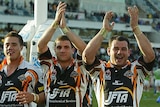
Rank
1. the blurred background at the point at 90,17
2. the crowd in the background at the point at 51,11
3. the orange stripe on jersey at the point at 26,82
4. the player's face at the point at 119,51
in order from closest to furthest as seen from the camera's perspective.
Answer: the player's face at the point at 119,51 → the orange stripe on jersey at the point at 26,82 → the blurred background at the point at 90,17 → the crowd in the background at the point at 51,11

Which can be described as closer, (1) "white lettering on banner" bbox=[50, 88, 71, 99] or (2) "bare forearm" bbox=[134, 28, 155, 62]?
(2) "bare forearm" bbox=[134, 28, 155, 62]

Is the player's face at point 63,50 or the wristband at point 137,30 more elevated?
the wristband at point 137,30

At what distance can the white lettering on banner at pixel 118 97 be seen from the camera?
4988mm

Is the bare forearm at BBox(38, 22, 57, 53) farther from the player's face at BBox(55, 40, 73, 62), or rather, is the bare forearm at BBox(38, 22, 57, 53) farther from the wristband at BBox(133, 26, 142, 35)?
the wristband at BBox(133, 26, 142, 35)

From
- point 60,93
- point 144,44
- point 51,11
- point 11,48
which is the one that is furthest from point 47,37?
point 51,11

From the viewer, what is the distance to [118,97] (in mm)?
4988

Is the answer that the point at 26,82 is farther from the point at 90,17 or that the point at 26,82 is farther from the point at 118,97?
the point at 90,17

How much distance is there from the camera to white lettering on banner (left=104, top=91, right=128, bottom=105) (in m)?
4.99

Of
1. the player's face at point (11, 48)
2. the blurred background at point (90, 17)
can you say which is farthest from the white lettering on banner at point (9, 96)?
the blurred background at point (90, 17)

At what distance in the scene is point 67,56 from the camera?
204 inches

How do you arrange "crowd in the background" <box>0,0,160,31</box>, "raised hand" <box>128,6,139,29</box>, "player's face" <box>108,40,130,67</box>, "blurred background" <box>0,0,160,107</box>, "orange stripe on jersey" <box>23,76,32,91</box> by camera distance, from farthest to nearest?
"crowd in the background" <box>0,0,160,31</box> → "blurred background" <box>0,0,160,107</box> → "orange stripe on jersey" <box>23,76,32,91</box> → "player's face" <box>108,40,130,67</box> → "raised hand" <box>128,6,139,29</box>

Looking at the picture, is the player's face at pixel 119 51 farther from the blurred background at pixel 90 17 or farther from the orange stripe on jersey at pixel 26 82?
the blurred background at pixel 90 17

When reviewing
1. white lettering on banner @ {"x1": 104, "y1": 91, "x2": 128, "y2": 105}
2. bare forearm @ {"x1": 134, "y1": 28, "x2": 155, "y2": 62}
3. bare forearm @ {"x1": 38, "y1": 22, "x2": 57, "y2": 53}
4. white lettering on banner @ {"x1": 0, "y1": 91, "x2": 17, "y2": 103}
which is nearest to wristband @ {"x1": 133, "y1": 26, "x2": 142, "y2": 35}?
bare forearm @ {"x1": 134, "y1": 28, "x2": 155, "y2": 62}

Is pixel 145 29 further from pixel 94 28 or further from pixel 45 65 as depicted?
pixel 45 65
